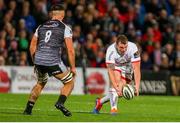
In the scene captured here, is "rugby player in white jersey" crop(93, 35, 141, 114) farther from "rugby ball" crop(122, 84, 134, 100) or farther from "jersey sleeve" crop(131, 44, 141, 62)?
"rugby ball" crop(122, 84, 134, 100)

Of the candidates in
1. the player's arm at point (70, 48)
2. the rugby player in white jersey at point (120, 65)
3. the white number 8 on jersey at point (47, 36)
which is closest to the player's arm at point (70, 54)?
the player's arm at point (70, 48)

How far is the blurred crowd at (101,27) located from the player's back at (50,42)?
10.5 m

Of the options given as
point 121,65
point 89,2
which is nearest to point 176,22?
point 89,2

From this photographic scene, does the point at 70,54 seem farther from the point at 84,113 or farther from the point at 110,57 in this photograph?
the point at 84,113

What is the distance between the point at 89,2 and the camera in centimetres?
2964

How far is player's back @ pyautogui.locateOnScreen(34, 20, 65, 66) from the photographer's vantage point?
14977 mm

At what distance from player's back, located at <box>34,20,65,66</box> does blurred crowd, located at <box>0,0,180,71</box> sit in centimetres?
1052

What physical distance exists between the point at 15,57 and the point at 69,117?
38.6 ft

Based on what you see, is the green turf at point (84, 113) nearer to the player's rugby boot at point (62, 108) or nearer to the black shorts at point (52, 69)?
the player's rugby boot at point (62, 108)

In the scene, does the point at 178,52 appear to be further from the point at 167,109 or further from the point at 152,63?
the point at 167,109

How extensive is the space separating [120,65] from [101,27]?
12.7m

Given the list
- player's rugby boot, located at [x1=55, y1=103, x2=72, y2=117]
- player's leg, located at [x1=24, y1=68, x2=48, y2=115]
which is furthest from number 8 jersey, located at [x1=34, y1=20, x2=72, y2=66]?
player's rugby boot, located at [x1=55, y1=103, x2=72, y2=117]

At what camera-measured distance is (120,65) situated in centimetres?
1647

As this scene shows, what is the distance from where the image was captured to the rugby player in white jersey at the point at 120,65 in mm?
16016
